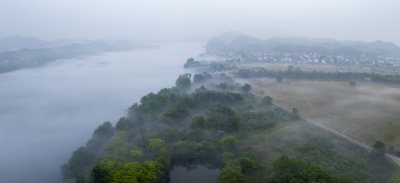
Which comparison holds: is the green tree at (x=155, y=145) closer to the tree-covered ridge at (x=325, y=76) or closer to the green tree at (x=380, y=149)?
the green tree at (x=380, y=149)

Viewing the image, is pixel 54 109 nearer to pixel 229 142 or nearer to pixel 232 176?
pixel 229 142

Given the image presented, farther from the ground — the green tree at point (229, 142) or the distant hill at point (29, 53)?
the distant hill at point (29, 53)

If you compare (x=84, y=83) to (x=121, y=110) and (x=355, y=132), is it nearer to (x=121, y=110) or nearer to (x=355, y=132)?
(x=121, y=110)

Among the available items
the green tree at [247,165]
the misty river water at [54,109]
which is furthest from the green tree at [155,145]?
the misty river water at [54,109]

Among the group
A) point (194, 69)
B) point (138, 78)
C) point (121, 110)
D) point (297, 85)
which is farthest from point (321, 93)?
point (138, 78)

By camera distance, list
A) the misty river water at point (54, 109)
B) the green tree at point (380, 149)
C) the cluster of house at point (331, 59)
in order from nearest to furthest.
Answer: the green tree at point (380, 149)
the misty river water at point (54, 109)
the cluster of house at point (331, 59)

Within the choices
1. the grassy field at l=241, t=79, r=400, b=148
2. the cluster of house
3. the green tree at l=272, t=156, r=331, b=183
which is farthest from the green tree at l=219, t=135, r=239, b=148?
the cluster of house

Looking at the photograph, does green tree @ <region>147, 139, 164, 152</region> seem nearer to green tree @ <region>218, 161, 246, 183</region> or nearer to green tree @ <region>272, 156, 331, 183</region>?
green tree @ <region>218, 161, 246, 183</region>
